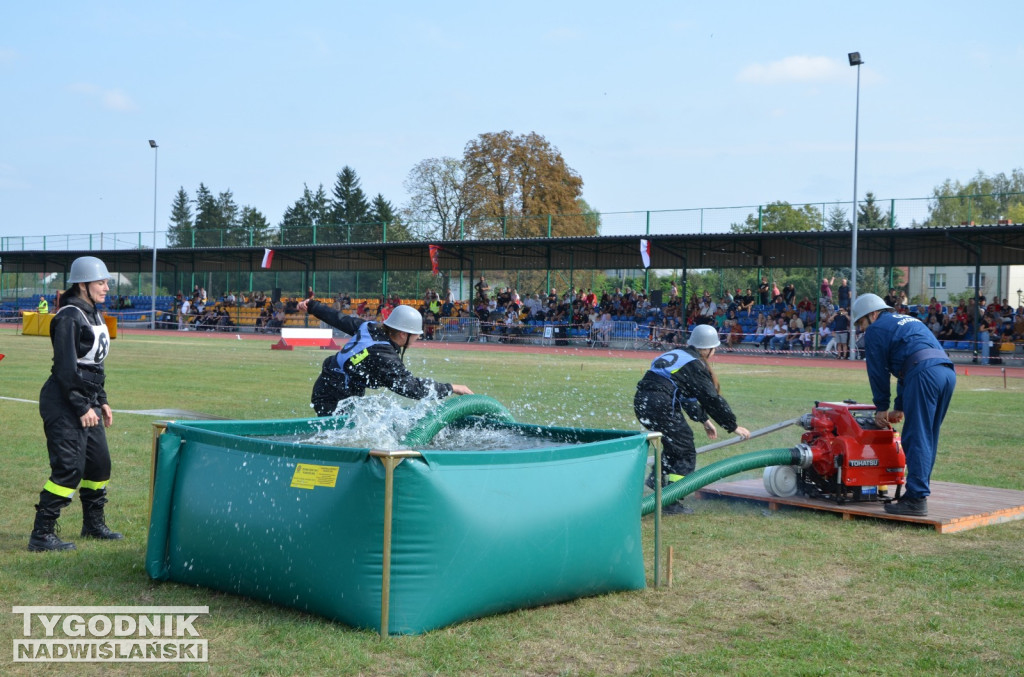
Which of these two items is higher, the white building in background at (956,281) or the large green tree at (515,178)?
the large green tree at (515,178)

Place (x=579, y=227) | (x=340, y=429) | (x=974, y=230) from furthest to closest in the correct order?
(x=579, y=227), (x=974, y=230), (x=340, y=429)

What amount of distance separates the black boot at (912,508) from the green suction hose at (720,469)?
0.76 metres

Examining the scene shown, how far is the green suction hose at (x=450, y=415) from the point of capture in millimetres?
5519

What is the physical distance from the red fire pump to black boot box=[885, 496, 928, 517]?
0.82 ft

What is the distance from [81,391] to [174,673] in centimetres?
260

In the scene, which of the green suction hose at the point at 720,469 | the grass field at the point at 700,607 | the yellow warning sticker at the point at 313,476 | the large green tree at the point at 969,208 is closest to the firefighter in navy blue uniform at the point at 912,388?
the grass field at the point at 700,607

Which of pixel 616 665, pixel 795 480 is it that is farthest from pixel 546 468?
pixel 795 480

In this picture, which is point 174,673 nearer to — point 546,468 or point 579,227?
point 546,468

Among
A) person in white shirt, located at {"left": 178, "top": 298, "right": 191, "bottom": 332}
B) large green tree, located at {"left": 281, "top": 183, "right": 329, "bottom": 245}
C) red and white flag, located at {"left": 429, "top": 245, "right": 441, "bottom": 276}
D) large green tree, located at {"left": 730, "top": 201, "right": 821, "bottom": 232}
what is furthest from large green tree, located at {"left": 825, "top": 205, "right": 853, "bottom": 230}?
large green tree, located at {"left": 281, "top": 183, "right": 329, "bottom": 245}

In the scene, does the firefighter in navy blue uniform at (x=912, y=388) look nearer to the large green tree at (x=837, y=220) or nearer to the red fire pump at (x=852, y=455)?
the red fire pump at (x=852, y=455)

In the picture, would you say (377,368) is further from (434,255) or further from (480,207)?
(480,207)

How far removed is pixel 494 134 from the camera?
6334 centimetres

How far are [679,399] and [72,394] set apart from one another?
467 centimetres

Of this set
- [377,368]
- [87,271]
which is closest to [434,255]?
[377,368]
